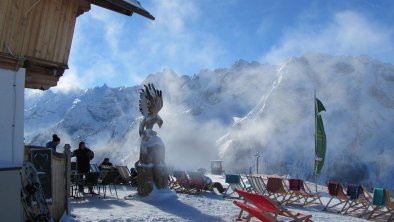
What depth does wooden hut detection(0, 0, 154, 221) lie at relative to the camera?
673 centimetres

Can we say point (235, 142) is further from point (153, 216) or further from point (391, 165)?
point (153, 216)

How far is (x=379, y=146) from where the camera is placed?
102 metres

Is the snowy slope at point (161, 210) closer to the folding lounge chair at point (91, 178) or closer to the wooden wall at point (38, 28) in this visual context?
the folding lounge chair at point (91, 178)

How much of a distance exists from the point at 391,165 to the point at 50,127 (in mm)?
143894

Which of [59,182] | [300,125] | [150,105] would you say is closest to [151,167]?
[150,105]

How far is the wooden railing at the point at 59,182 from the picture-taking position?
26.9ft

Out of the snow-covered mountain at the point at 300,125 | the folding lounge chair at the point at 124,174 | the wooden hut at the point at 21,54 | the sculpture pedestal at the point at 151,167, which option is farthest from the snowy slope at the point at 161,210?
the snow-covered mountain at the point at 300,125

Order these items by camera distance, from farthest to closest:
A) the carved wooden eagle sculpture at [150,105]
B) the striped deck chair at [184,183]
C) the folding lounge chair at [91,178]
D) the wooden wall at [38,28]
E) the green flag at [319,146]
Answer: the green flag at [319,146], the striped deck chair at [184,183], the carved wooden eagle sculpture at [150,105], the folding lounge chair at [91,178], the wooden wall at [38,28]

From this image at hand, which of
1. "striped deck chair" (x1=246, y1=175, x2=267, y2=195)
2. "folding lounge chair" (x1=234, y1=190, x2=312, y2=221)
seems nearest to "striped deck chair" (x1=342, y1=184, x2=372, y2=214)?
"striped deck chair" (x1=246, y1=175, x2=267, y2=195)

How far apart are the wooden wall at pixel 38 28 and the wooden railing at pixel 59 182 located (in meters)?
1.59

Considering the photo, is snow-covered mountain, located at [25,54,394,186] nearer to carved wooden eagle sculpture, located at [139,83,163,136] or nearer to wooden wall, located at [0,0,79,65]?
carved wooden eagle sculpture, located at [139,83,163,136]

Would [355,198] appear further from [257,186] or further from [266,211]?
A: [266,211]

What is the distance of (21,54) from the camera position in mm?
7348

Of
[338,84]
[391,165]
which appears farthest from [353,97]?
[391,165]
